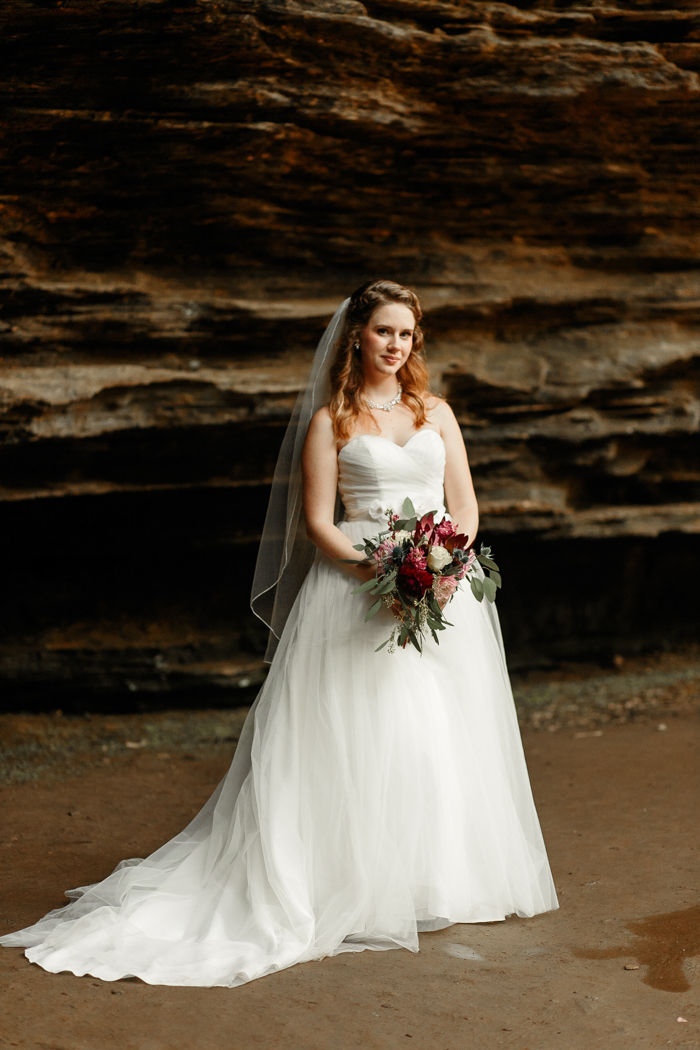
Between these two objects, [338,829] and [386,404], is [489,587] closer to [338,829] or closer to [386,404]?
[386,404]

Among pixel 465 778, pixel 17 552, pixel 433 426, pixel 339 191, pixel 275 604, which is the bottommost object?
pixel 17 552

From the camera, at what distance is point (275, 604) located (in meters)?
4.07

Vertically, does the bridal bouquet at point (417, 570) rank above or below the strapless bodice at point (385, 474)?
below

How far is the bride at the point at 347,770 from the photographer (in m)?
3.29

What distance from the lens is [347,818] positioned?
3416mm

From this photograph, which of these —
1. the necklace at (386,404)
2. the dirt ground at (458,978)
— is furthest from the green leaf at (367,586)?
the dirt ground at (458,978)

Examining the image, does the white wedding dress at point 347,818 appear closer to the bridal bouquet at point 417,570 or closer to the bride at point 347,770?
the bride at point 347,770

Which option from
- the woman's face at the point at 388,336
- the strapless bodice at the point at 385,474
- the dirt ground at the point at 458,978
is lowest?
the dirt ground at the point at 458,978

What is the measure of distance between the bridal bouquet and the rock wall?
2889 mm

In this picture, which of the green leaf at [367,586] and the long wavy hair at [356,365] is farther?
the long wavy hair at [356,365]

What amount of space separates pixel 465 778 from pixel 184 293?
3.72 meters

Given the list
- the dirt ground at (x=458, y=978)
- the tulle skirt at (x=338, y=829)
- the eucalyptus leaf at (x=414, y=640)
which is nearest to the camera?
the dirt ground at (x=458, y=978)

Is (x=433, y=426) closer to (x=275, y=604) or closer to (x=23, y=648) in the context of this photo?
(x=275, y=604)

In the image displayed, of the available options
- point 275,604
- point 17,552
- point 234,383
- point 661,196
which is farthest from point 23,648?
point 661,196
